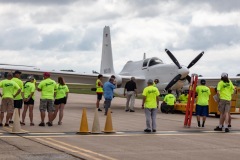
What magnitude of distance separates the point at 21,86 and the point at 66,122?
2164 millimetres

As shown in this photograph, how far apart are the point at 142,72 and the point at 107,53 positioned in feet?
22.4

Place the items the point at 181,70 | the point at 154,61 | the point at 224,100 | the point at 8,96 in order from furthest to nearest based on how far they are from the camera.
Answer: the point at 154,61, the point at 181,70, the point at 224,100, the point at 8,96

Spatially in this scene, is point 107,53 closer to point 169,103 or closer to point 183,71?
point 183,71

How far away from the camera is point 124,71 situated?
1291 inches

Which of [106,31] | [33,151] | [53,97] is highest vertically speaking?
[106,31]

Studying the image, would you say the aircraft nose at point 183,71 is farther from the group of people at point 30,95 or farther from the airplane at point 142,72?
the group of people at point 30,95

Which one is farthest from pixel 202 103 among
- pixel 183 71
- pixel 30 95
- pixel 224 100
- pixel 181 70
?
pixel 181 70

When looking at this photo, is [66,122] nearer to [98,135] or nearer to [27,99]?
[27,99]

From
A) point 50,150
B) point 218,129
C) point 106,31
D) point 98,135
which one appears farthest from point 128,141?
point 106,31

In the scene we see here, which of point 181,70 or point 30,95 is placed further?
point 181,70

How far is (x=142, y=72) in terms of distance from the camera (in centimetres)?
2975

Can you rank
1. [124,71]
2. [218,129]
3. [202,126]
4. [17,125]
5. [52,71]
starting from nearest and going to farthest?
[17,125], [218,129], [202,126], [52,71], [124,71]

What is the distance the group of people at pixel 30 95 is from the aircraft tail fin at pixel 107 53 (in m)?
18.8

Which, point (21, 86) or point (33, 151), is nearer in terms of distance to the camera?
point (33, 151)
